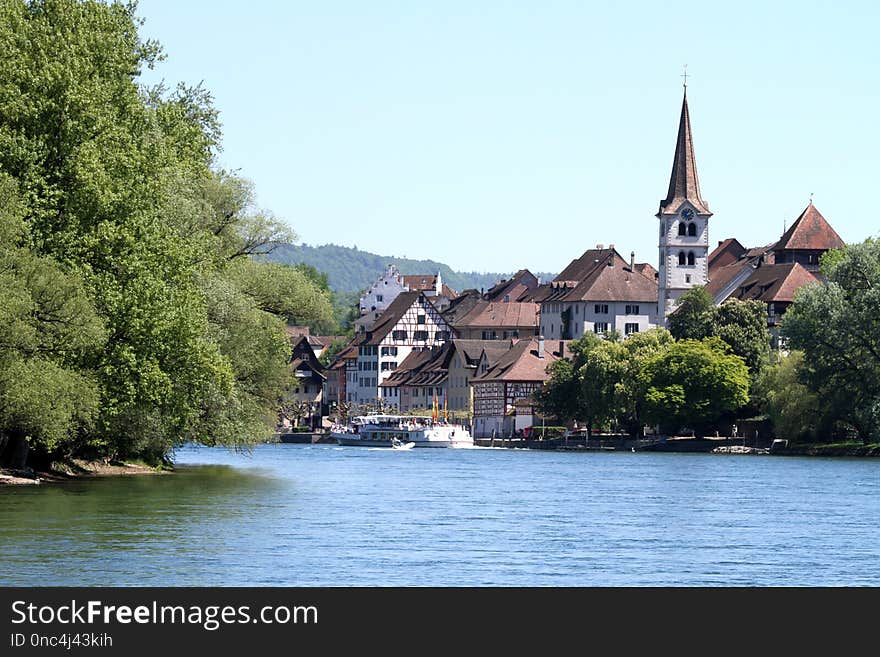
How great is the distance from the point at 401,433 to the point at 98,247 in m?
105

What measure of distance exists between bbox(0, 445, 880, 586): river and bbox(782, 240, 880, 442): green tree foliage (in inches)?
1112

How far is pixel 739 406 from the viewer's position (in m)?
111

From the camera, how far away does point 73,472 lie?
52.7 meters

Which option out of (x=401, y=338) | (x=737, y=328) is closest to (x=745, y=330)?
(x=737, y=328)

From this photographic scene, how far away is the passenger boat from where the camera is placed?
474 feet

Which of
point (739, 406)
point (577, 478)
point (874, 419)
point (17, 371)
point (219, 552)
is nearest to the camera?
point (219, 552)

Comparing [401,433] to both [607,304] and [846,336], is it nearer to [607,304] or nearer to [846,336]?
[607,304]

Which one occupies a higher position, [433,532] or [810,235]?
[810,235]
